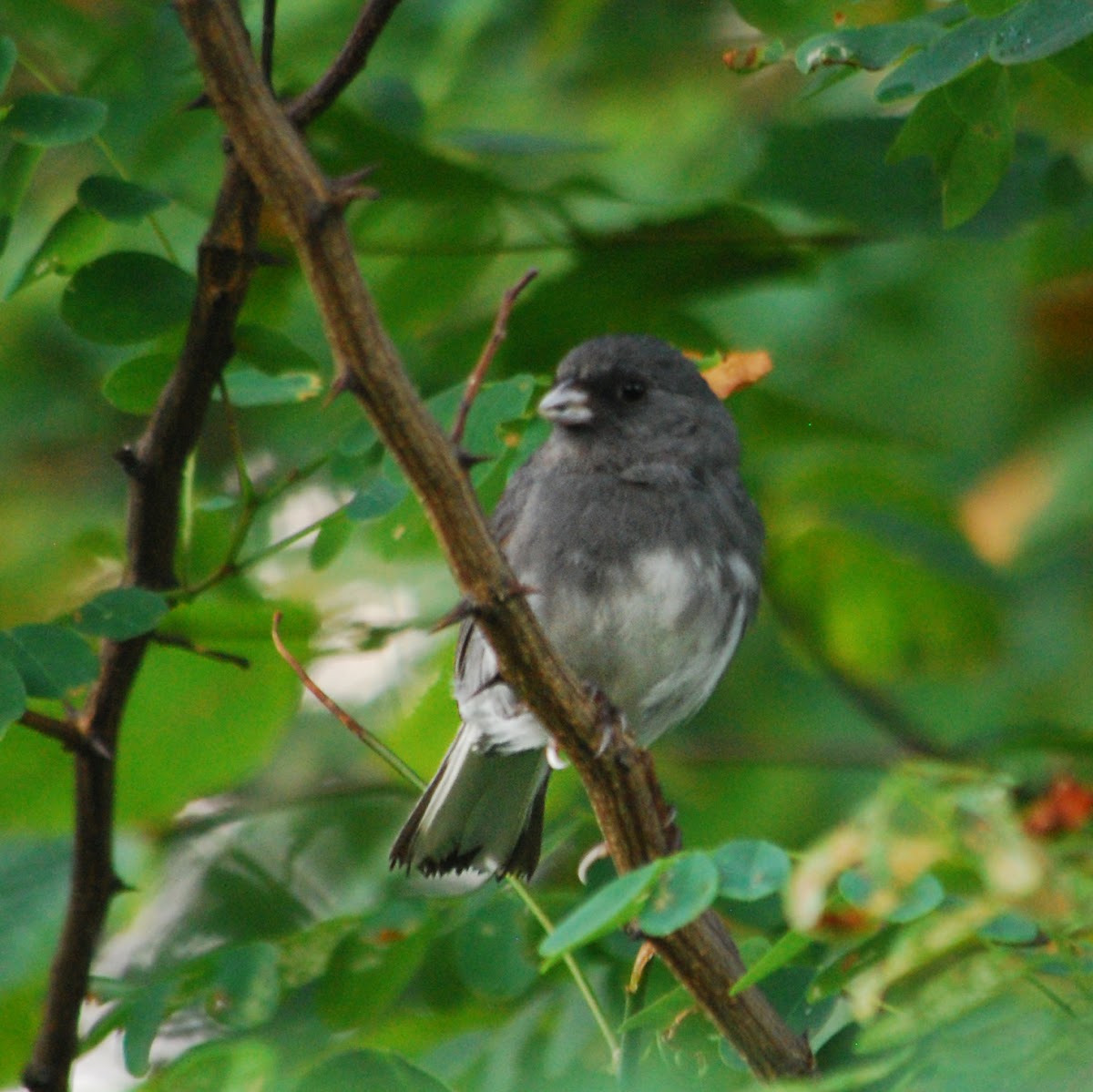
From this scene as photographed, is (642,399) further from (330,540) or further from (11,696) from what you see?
(11,696)

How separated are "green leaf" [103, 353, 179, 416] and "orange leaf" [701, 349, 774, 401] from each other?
99 centimetres

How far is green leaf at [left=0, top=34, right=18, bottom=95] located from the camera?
7.53ft

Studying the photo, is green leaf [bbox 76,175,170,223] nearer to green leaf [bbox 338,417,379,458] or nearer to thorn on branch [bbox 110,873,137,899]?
green leaf [bbox 338,417,379,458]

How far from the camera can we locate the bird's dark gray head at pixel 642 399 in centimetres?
342

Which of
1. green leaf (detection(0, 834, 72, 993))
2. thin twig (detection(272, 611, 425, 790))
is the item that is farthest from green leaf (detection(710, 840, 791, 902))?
green leaf (detection(0, 834, 72, 993))

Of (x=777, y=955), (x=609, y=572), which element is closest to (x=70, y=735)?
(x=609, y=572)

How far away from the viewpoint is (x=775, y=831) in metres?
4.11

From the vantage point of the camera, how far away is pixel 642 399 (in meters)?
3.51

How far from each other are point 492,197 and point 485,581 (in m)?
1.63

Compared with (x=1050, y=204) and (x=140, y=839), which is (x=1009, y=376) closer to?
(x=1050, y=204)

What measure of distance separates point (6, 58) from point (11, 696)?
2.86ft

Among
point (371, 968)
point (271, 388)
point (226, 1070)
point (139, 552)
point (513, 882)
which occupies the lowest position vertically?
point (371, 968)

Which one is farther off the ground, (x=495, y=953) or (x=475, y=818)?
(x=495, y=953)

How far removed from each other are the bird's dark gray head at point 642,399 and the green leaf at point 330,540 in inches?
28.5
